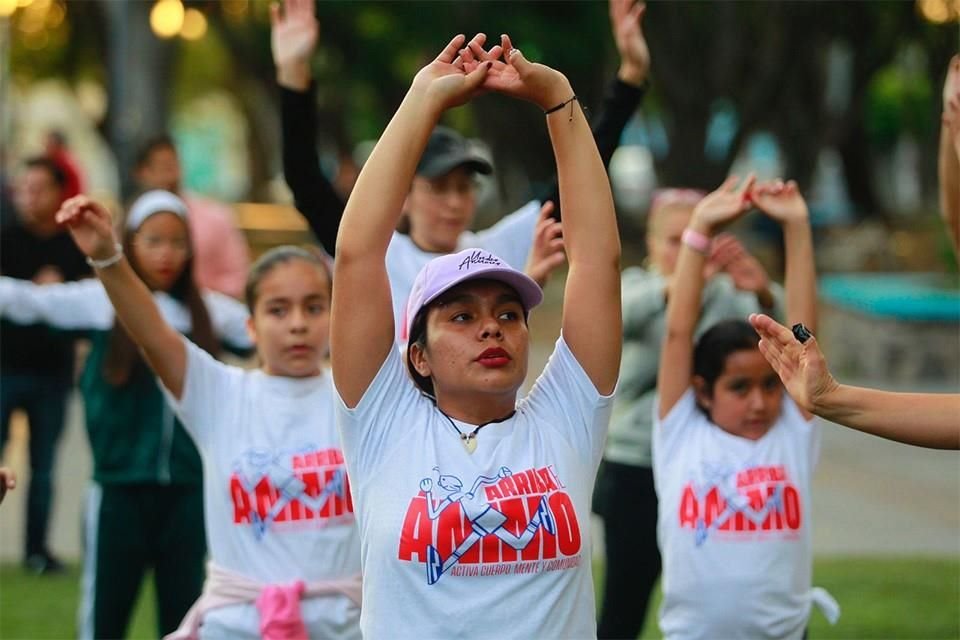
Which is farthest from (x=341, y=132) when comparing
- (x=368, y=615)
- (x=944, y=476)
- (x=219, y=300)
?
(x=368, y=615)

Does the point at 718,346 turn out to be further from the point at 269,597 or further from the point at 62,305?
the point at 62,305

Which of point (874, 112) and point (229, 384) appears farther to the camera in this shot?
point (874, 112)

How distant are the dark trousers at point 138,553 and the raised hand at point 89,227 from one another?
1.53 m

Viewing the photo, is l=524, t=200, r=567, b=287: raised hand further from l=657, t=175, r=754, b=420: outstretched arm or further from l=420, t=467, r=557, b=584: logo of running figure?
l=420, t=467, r=557, b=584: logo of running figure

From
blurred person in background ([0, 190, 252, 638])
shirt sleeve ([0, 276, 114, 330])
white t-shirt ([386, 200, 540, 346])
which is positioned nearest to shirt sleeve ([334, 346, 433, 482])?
white t-shirt ([386, 200, 540, 346])

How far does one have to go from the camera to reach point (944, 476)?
441 inches

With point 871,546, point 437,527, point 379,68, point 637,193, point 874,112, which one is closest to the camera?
point 437,527

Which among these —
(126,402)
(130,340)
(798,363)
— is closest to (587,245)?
(798,363)

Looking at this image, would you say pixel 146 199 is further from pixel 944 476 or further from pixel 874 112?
pixel 874 112

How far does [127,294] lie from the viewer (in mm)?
4324

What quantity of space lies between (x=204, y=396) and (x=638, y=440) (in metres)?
1.80

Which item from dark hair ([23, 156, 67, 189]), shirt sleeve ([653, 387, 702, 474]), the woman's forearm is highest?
dark hair ([23, 156, 67, 189])

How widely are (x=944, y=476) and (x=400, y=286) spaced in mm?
7351

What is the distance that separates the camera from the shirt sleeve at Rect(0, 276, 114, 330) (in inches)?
227
